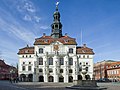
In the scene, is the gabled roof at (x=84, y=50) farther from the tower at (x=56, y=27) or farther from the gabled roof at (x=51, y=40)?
the tower at (x=56, y=27)

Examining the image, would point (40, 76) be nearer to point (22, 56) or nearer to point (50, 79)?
point (50, 79)

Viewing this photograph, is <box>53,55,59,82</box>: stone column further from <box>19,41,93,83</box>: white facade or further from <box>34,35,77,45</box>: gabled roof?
<box>34,35,77,45</box>: gabled roof

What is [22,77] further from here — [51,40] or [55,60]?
[51,40]

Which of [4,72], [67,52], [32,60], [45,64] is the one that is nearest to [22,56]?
[32,60]

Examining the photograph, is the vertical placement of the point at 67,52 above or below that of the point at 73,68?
above

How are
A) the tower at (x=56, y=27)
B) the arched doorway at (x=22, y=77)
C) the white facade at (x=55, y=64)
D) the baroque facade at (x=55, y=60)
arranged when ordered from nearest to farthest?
the white facade at (x=55, y=64) < the baroque facade at (x=55, y=60) < the arched doorway at (x=22, y=77) < the tower at (x=56, y=27)

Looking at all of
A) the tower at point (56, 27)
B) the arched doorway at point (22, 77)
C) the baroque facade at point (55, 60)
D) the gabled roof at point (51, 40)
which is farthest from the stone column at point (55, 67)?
the arched doorway at point (22, 77)

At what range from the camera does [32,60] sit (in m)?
74.4

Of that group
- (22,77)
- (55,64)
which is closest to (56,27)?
(55,64)

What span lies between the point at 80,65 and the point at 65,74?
A: 7.52m

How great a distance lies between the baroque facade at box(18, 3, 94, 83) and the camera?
70.8 metres

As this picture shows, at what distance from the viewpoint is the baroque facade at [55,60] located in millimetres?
70812

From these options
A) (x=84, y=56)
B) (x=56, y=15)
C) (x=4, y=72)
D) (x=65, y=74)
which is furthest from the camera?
(x=4, y=72)

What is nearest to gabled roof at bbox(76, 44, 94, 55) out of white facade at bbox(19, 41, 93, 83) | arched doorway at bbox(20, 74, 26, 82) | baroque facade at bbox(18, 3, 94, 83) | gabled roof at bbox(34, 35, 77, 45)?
baroque facade at bbox(18, 3, 94, 83)
